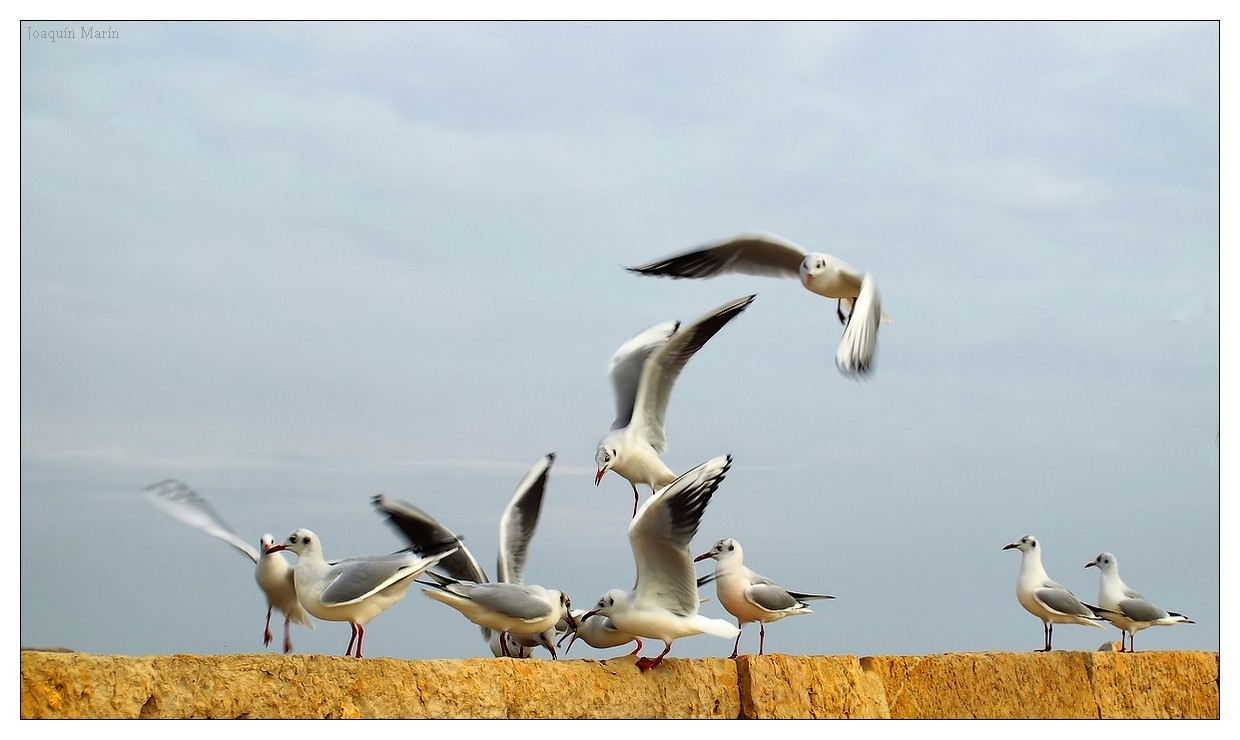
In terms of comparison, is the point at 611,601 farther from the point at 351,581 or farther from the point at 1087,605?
the point at 1087,605

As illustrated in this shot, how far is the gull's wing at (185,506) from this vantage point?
23.3 feet

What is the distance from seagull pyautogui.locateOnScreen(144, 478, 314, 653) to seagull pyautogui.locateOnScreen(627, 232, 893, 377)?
3.11 metres

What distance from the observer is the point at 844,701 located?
725 cm

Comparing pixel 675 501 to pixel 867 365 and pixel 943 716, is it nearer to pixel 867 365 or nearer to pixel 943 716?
pixel 867 365

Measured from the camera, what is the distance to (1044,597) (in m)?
8.03

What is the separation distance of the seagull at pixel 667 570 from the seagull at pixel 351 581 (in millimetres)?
906

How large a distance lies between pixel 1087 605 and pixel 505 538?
139 inches

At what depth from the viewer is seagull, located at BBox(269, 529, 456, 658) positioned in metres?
5.70

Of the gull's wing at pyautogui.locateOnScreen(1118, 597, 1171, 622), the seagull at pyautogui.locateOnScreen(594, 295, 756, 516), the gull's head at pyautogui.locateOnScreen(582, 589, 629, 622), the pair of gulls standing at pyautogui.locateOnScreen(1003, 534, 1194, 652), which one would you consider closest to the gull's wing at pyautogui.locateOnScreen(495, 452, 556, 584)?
the seagull at pyautogui.locateOnScreen(594, 295, 756, 516)

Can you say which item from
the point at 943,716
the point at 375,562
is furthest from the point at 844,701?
the point at 375,562

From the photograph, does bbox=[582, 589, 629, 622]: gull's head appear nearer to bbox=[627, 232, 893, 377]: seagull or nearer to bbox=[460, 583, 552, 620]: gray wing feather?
bbox=[460, 583, 552, 620]: gray wing feather

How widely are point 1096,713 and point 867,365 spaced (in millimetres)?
2543

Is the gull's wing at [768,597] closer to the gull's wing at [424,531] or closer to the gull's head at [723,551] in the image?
the gull's head at [723,551]

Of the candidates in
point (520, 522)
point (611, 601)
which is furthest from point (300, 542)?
point (520, 522)
